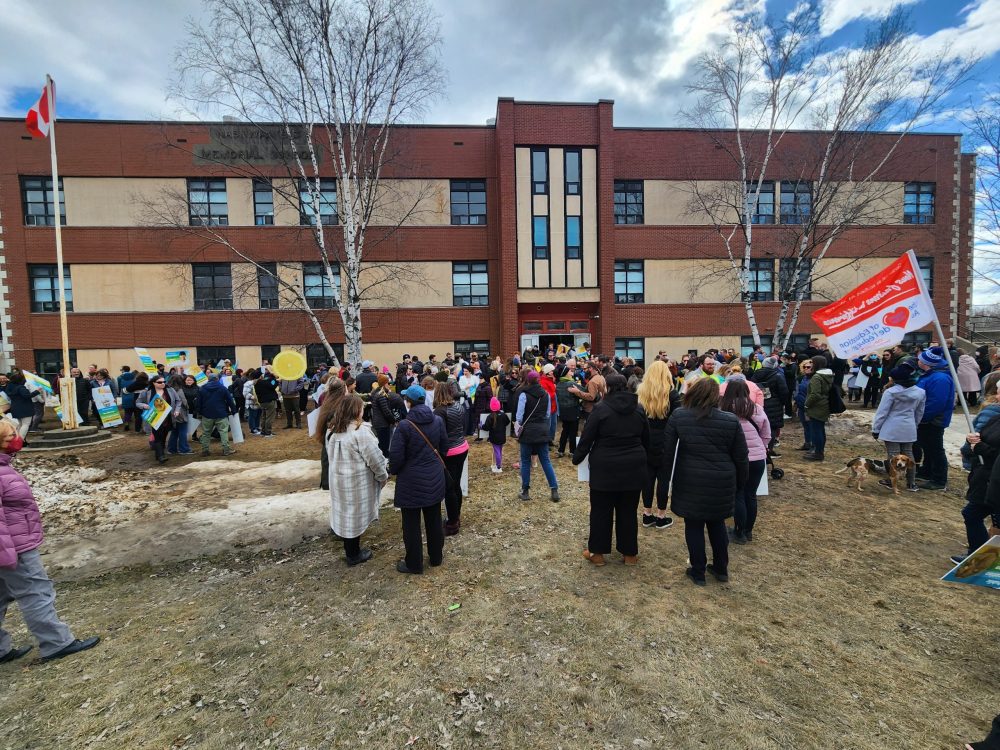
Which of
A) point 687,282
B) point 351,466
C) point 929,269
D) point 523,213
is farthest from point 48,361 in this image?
point 929,269

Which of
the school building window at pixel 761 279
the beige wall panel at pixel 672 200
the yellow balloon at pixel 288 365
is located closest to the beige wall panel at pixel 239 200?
the yellow balloon at pixel 288 365

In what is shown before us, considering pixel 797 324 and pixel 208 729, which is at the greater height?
pixel 797 324

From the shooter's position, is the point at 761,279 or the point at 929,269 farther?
the point at 929,269

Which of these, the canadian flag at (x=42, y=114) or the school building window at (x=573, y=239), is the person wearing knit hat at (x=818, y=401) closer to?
the school building window at (x=573, y=239)

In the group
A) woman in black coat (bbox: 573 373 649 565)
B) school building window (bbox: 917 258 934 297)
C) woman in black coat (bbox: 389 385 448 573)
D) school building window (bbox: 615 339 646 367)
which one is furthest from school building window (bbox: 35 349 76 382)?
school building window (bbox: 917 258 934 297)

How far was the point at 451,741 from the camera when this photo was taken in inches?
106

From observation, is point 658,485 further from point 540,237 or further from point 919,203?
point 919,203

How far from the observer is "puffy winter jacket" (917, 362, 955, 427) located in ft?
21.3

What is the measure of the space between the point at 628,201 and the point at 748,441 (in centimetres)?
1952

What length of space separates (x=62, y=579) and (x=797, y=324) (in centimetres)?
2691

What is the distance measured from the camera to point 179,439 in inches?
400

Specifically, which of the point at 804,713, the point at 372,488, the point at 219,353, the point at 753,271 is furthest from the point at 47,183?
the point at 753,271

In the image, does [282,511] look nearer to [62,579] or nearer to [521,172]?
[62,579]

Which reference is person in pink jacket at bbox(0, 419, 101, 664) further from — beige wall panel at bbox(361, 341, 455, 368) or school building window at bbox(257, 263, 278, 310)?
school building window at bbox(257, 263, 278, 310)
